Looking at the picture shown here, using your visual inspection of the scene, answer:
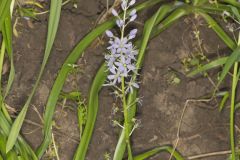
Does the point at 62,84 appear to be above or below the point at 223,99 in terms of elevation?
above

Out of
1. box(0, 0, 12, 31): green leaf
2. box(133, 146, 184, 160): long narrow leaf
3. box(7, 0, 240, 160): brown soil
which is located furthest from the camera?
box(7, 0, 240, 160): brown soil

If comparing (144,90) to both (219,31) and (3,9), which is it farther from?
(3,9)

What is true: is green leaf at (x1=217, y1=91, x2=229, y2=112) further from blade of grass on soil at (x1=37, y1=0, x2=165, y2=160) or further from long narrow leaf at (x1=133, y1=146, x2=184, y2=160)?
blade of grass on soil at (x1=37, y1=0, x2=165, y2=160)

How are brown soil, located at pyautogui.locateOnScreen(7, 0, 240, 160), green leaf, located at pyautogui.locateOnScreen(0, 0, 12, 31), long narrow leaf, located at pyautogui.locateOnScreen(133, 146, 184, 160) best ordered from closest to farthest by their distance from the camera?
1. green leaf, located at pyautogui.locateOnScreen(0, 0, 12, 31)
2. long narrow leaf, located at pyautogui.locateOnScreen(133, 146, 184, 160)
3. brown soil, located at pyautogui.locateOnScreen(7, 0, 240, 160)

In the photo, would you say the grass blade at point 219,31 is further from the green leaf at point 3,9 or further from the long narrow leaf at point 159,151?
the green leaf at point 3,9

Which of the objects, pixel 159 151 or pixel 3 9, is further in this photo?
pixel 159 151

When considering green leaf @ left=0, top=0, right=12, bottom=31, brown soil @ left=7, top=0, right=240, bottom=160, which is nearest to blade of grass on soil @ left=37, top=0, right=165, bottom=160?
brown soil @ left=7, top=0, right=240, bottom=160

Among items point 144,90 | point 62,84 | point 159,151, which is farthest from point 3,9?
point 159,151

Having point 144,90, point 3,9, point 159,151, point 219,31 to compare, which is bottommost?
point 159,151

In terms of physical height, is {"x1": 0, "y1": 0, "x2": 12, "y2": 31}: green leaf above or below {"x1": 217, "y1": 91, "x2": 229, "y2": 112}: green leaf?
above

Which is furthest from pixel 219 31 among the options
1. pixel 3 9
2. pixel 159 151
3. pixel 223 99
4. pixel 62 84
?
pixel 3 9
